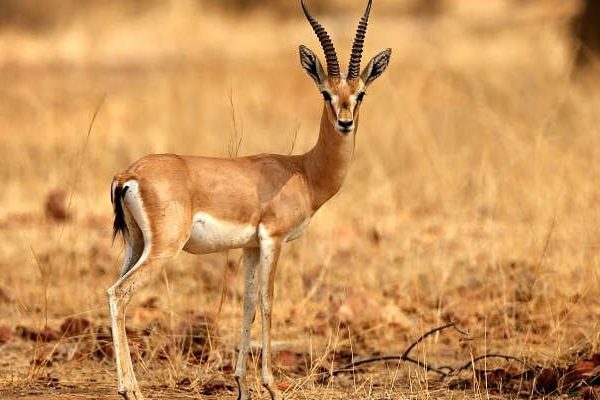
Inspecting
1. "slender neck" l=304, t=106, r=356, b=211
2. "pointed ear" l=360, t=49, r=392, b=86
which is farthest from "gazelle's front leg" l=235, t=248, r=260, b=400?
"pointed ear" l=360, t=49, r=392, b=86

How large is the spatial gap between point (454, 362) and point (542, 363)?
54cm

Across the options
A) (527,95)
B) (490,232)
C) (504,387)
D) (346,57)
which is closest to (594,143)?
(490,232)

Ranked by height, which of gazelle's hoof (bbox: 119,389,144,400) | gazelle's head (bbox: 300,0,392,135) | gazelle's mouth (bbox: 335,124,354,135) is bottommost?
gazelle's hoof (bbox: 119,389,144,400)

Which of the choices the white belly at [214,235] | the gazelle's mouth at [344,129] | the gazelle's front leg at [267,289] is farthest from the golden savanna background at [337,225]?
the gazelle's mouth at [344,129]

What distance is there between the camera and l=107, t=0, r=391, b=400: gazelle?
475cm

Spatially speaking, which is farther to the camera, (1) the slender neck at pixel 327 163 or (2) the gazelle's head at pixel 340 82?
(1) the slender neck at pixel 327 163

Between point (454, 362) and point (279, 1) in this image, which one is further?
point (279, 1)

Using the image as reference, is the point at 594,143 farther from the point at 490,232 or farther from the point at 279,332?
the point at 279,332

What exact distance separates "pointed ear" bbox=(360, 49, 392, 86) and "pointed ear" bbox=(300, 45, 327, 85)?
20 cm

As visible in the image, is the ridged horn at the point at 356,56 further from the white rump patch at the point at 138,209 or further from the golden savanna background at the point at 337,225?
the white rump patch at the point at 138,209

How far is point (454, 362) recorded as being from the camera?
6371mm

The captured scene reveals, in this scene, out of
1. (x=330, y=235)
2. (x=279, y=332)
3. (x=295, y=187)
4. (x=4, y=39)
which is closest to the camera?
(x=295, y=187)

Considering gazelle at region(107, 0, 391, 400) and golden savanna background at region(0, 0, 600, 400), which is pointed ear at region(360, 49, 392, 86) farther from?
golden savanna background at region(0, 0, 600, 400)

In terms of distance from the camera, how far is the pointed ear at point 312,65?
537 cm
